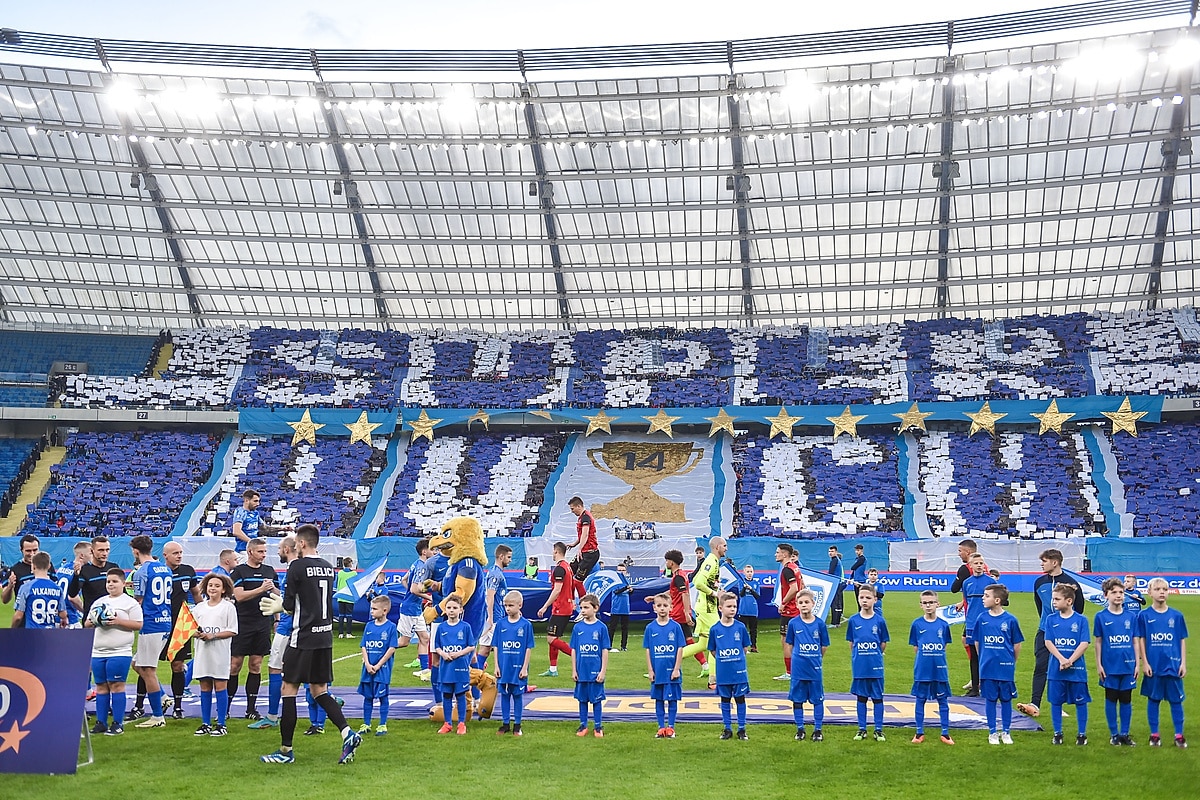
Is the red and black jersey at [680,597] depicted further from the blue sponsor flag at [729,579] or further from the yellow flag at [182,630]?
the yellow flag at [182,630]

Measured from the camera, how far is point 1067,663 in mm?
10867

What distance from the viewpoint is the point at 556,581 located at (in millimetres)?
17344

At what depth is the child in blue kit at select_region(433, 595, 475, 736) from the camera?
443 inches

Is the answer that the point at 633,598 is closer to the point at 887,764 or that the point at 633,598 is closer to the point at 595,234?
the point at 887,764

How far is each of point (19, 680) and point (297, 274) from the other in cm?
4003

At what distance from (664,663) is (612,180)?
3231cm

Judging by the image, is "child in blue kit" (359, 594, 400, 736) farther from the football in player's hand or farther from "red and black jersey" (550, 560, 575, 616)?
"red and black jersey" (550, 560, 575, 616)

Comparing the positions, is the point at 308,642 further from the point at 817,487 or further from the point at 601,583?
the point at 817,487

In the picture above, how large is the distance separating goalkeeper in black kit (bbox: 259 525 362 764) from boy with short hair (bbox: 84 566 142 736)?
2.10m

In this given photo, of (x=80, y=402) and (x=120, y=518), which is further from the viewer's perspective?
(x=80, y=402)

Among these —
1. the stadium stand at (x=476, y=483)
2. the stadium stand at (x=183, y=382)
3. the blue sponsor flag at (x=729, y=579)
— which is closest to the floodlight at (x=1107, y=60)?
the blue sponsor flag at (x=729, y=579)

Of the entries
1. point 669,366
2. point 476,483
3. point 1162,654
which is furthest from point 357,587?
point 669,366

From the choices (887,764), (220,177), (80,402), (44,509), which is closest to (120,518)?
(44,509)

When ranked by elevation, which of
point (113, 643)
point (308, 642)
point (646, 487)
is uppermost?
point (646, 487)
